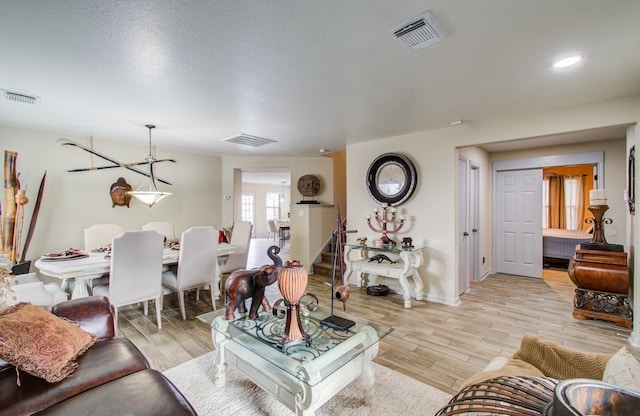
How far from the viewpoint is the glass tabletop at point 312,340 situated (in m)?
1.58

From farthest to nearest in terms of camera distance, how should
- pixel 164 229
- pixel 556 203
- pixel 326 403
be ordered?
1. pixel 556 203
2. pixel 164 229
3. pixel 326 403

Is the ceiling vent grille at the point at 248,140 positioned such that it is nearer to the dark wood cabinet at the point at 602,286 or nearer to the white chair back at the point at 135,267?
the white chair back at the point at 135,267

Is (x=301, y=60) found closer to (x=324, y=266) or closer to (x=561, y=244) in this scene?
(x=324, y=266)

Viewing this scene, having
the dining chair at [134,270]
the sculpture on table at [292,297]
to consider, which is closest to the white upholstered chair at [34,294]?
the dining chair at [134,270]

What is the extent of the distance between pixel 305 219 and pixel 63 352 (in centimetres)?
433

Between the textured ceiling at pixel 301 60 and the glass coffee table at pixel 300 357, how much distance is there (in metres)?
1.85

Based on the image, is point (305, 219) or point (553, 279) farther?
point (305, 219)

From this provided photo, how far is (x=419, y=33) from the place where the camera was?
66.6 inches

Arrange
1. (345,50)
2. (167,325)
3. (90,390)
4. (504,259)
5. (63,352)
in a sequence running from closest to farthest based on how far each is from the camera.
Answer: (90,390), (63,352), (345,50), (167,325), (504,259)

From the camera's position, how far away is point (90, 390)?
4.47ft

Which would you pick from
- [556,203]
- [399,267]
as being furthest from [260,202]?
[556,203]

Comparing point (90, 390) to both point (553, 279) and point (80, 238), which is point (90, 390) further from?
point (553, 279)

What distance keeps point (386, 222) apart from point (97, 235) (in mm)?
3941

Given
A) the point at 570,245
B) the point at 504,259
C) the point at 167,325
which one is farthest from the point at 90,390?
the point at 570,245
